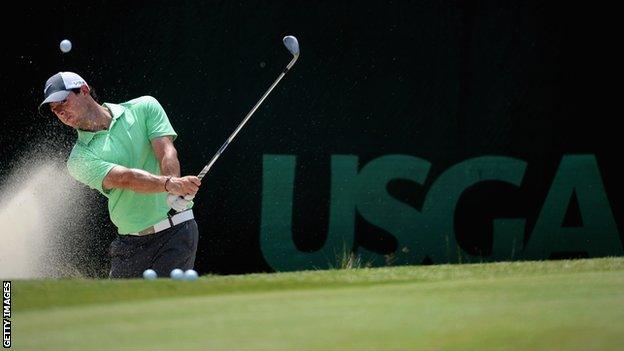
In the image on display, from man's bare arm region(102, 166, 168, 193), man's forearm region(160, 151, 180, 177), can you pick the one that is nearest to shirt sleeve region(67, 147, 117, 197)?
man's bare arm region(102, 166, 168, 193)

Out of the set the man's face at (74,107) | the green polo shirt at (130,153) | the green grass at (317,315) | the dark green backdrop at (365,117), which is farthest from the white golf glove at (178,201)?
the dark green backdrop at (365,117)

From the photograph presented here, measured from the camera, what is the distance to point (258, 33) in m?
7.21

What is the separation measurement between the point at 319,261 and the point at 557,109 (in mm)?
2026

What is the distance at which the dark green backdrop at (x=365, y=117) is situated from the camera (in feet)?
22.9

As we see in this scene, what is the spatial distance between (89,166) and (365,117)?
2.90 m

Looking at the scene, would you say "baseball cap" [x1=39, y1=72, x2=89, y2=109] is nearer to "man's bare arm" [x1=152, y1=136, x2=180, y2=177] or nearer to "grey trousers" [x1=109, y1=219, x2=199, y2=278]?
"man's bare arm" [x1=152, y1=136, x2=180, y2=177]

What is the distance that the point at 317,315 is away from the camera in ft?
8.73

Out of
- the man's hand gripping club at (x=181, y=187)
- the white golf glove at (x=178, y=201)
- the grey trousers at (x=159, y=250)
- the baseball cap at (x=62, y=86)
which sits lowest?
the grey trousers at (x=159, y=250)

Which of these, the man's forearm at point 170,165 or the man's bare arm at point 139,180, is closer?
the man's bare arm at point 139,180

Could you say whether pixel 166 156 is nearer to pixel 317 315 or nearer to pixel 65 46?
pixel 65 46

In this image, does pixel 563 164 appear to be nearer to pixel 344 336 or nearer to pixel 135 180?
pixel 135 180

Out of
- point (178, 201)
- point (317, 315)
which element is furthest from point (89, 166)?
point (317, 315)

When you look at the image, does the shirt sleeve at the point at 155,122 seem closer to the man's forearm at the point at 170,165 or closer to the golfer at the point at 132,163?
the golfer at the point at 132,163

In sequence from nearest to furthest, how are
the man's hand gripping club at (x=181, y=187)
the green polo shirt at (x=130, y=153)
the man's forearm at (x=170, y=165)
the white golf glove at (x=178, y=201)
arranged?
the man's hand gripping club at (x=181, y=187) → the white golf glove at (x=178, y=201) → the man's forearm at (x=170, y=165) → the green polo shirt at (x=130, y=153)
